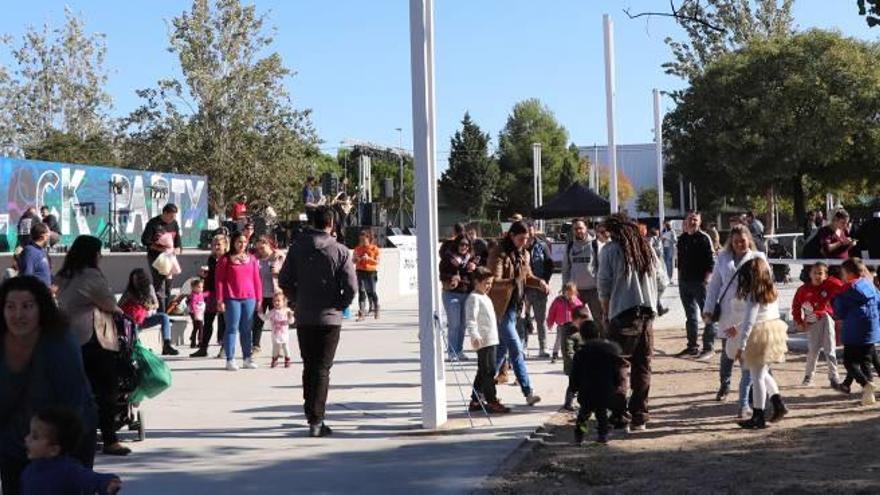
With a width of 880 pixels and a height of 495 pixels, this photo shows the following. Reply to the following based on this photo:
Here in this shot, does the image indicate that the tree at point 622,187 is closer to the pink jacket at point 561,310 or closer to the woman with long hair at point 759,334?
the pink jacket at point 561,310

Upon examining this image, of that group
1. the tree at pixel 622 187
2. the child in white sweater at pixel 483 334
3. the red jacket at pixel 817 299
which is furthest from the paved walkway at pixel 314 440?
the tree at pixel 622 187

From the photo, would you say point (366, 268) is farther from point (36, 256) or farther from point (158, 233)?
point (36, 256)

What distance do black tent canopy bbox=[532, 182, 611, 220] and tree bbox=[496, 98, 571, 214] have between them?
2629 inches

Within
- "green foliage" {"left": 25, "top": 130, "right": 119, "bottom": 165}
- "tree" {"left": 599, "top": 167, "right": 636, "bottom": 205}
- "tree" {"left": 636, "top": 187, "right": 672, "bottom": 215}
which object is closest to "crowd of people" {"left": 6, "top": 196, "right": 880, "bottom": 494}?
"green foliage" {"left": 25, "top": 130, "right": 119, "bottom": 165}

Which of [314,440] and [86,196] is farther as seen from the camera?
[86,196]

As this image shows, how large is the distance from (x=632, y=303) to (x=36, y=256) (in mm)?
6989

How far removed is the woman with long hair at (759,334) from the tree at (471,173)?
8299cm

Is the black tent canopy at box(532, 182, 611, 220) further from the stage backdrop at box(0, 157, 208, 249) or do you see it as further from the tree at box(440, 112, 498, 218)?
the tree at box(440, 112, 498, 218)

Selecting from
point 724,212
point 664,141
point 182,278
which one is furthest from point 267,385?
point 724,212

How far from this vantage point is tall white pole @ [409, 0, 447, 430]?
912cm

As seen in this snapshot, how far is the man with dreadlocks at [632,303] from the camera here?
9172 mm

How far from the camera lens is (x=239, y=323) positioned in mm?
14078

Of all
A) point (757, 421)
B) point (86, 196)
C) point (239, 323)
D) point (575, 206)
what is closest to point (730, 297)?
point (757, 421)

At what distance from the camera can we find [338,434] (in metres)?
9.36
